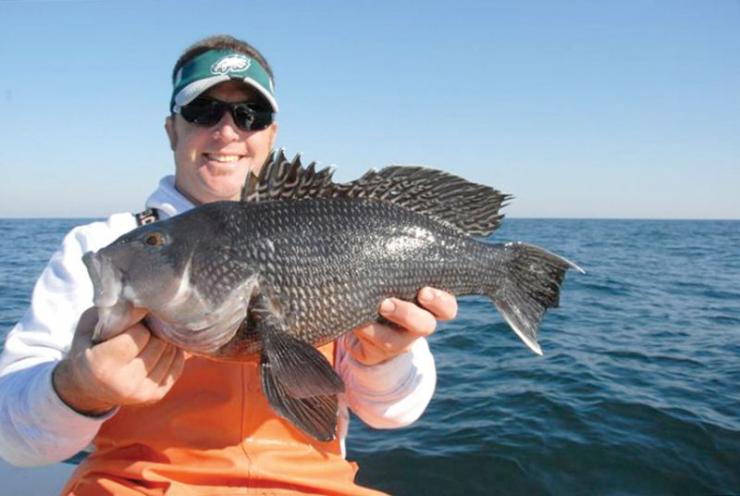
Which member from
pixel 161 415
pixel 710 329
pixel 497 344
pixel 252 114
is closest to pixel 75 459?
pixel 161 415

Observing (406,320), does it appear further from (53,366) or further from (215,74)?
(215,74)

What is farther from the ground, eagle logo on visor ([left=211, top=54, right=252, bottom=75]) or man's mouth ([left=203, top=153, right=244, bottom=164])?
eagle logo on visor ([left=211, top=54, right=252, bottom=75])

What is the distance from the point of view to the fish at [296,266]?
2.63 m

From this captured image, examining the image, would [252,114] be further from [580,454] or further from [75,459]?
[580,454]

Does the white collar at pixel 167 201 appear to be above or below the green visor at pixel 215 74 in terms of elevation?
below

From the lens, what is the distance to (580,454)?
6.69 meters

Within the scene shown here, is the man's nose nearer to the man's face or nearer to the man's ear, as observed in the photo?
the man's face

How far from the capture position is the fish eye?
2709 millimetres

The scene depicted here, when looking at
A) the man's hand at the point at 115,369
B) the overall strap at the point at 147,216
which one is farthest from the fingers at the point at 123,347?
the overall strap at the point at 147,216

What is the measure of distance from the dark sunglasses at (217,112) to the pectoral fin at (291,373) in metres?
1.64

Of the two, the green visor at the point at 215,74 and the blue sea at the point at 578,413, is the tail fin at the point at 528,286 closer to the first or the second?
the green visor at the point at 215,74

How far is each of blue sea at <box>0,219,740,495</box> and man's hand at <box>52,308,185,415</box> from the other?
13.3ft

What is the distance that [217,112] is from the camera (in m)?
3.78

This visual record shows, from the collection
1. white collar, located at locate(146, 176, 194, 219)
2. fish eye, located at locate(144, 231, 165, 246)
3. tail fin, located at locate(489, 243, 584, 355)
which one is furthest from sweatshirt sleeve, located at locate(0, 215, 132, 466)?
tail fin, located at locate(489, 243, 584, 355)
